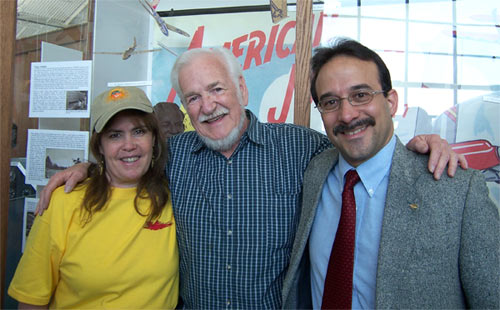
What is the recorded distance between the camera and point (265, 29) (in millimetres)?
2285

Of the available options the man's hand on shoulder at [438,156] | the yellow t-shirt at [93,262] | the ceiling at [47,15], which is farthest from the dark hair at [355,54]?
the ceiling at [47,15]

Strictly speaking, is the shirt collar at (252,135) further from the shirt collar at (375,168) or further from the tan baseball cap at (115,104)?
the shirt collar at (375,168)

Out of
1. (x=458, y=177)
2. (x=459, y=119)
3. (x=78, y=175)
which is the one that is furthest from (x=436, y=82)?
(x=78, y=175)

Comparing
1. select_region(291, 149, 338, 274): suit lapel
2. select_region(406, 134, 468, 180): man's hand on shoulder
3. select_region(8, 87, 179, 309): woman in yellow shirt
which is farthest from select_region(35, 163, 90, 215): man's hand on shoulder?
select_region(406, 134, 468, 180): man's hand on shoulder

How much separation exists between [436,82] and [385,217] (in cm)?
133

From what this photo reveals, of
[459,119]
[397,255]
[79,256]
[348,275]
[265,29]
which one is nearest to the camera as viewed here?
[397,255]

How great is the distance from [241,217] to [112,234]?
59 cm

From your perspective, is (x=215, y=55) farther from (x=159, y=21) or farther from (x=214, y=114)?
(x=159, y=21)

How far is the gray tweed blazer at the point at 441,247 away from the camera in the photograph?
3.58 feet

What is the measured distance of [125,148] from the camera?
5.15ft

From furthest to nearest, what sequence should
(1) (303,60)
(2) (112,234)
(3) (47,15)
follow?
Answer: (3) (47,15), (1) (303,60), (2) (112,234)

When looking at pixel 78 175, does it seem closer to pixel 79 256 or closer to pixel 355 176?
pixel 79 256

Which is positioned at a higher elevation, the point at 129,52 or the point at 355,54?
the point at 129,52

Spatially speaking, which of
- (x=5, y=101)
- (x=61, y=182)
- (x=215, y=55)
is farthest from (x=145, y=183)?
(x=5, y=101)
